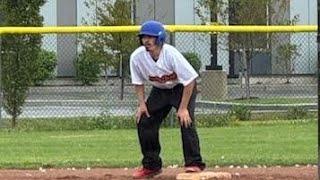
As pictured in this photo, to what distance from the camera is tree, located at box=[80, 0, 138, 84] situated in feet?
59.1

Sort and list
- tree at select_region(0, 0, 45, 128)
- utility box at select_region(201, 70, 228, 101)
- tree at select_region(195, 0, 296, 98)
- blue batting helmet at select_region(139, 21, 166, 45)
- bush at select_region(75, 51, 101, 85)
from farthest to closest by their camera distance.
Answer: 1. tree at select_region(195, 0, 296, 98)
2. bush at select_region(75, 51, 101, 85)
3. utility box at select_region(201, 70, 228, 101)
4. tree at select_region(0, 0, 45, 128)
5. blue batting helmet at select_region(139, 21, 166, 45)

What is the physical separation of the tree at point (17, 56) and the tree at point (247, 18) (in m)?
4.72

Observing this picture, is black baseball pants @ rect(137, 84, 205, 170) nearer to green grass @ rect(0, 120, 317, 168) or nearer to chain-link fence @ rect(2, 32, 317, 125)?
green grass @ rect(0, 120, 317, 168)

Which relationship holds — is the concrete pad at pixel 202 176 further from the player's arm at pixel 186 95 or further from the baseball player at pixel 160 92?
the player's arm at pixel 186 95

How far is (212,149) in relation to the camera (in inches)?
475

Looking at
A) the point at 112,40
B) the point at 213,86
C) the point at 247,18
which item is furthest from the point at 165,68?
the point at 247,18

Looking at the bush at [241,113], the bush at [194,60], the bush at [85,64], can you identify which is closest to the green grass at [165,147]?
the bush at [241,113]

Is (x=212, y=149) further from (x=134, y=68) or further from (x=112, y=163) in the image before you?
(x=134, y=68)

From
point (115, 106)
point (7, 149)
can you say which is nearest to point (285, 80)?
point (115, 106)

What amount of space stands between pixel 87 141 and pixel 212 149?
2.15 m

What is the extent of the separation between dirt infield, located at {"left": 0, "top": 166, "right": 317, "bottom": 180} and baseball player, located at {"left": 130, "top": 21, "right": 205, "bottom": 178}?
29cm

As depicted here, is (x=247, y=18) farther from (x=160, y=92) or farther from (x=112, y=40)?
(x=160, y=92)

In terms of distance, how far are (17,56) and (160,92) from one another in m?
7.76

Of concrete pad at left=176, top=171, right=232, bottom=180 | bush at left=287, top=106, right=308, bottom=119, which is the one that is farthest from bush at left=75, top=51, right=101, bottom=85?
concrete pad at left=176, top=171, right=232, bottom=180
